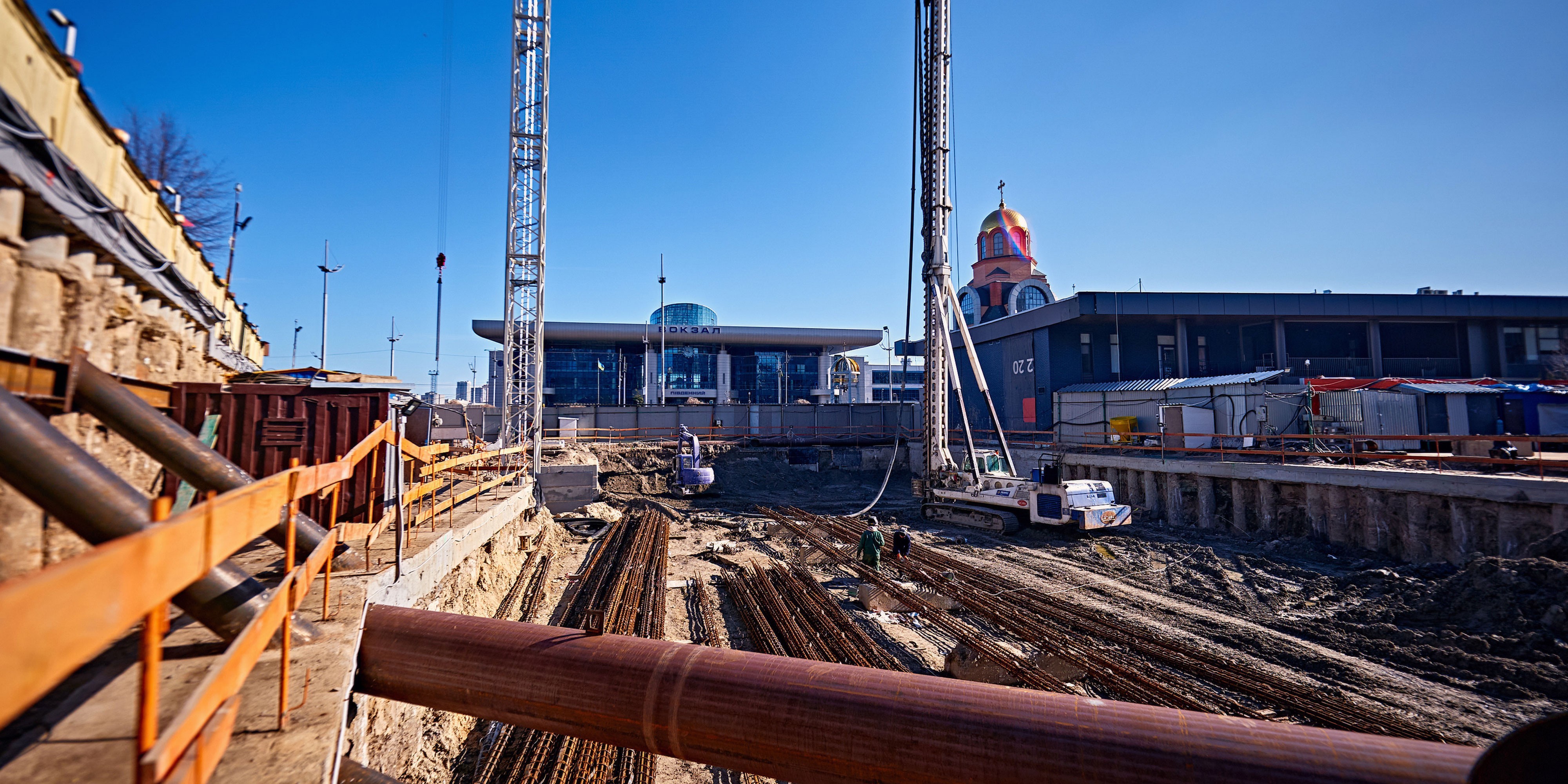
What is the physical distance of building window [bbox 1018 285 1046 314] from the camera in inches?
1860

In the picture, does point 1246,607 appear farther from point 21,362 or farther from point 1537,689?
point 21,362

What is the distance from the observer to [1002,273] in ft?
167

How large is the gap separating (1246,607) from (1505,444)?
476 inches

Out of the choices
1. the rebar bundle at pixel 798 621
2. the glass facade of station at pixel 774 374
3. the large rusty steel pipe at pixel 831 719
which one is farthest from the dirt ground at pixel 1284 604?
the glass facade of station at pixel 774 374

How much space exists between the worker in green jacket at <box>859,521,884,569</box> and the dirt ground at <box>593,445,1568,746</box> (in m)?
0.83

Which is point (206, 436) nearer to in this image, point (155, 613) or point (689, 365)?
point (155, 613)

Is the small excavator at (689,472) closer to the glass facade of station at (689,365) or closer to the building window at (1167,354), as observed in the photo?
the building window at (1167,354)

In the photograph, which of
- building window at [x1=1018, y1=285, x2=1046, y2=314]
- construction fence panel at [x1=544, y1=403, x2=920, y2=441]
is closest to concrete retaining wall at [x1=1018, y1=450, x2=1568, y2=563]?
construction fence panel at [x1=544, y1=403, x2=920, y2=441]

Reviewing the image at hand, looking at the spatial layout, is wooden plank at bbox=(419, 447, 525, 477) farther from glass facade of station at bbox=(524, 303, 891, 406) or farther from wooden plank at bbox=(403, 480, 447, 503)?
glass facade of station at bbox=(524, 303, 891, 406)

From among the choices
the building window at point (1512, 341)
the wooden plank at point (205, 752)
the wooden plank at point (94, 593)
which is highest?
the building window at point (1512, 341)

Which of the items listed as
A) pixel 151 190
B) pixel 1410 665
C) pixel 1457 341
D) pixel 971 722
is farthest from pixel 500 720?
pixel 1457 341

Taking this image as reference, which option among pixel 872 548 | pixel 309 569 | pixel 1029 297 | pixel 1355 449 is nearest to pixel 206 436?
pixel 309 569

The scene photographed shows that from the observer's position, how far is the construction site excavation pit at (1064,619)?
750cm

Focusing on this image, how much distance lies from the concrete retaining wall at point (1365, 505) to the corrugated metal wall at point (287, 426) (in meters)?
20.3
